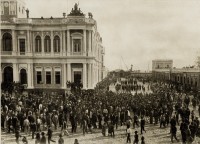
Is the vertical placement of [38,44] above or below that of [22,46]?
above

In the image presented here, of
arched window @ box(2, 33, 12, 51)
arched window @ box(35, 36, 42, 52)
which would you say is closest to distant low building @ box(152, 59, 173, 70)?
arched window @ box(35, 36, 42, 52)

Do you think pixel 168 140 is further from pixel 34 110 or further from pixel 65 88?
pixel 65 88

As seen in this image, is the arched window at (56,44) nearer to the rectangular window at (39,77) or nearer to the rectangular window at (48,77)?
the rectangular window at (48,77)

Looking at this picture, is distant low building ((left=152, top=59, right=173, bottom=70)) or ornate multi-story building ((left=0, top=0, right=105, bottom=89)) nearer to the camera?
ornate multi-story building ((left=0, top=0, right=105, bottom=89))

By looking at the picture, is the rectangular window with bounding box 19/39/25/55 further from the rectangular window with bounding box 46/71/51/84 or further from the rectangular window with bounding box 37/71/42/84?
the rectangular window with bounding box 46/71/51/84

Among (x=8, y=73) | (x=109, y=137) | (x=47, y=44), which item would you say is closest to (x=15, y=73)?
(x=8, y=73)

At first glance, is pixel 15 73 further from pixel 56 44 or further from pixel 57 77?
pixel 56 44

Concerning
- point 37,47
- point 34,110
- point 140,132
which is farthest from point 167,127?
point 37,47

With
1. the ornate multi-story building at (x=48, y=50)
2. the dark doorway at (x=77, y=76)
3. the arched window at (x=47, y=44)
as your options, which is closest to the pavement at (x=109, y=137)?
the dark doorway at (x=77, y=76)
